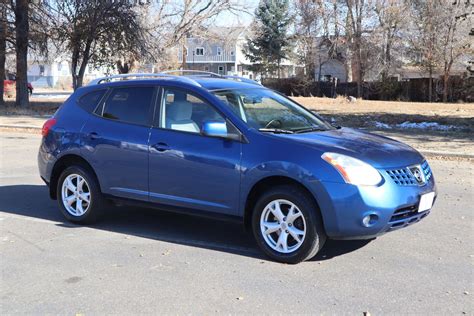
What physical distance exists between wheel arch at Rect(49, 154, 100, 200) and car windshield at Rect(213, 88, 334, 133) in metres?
1.91

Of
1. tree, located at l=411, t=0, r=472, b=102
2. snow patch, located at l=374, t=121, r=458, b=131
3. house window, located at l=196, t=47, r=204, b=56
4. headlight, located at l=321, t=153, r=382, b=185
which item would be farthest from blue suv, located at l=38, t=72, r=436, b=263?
house window, located at l=196, t=47, r=204, b=56

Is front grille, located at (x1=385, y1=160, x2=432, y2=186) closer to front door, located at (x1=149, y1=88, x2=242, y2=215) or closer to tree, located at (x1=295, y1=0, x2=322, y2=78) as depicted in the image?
front door, located at (x1=149, y1=88, x2=242, y2=215)

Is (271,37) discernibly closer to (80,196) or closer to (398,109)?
(398,109)

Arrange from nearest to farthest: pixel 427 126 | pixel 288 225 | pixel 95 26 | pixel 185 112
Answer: pixel 288 225 < pixel 185 112 < pixel 427 126 < pixel 95 26

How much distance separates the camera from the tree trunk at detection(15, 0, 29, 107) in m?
25.6

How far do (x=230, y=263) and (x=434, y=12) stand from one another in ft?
126

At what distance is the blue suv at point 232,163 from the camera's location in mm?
4789

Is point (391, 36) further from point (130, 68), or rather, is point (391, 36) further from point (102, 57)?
point (102, 57)

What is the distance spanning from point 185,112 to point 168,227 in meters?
1.53

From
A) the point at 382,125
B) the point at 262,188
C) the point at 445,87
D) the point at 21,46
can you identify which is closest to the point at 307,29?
the point at 445,87

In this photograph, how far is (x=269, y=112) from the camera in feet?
19.1

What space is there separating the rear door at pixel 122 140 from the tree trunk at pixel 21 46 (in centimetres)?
2163

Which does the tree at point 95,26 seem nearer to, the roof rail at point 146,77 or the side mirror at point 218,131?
the roof rail at point 146,77

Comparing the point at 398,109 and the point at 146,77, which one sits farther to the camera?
the point at 398,109
